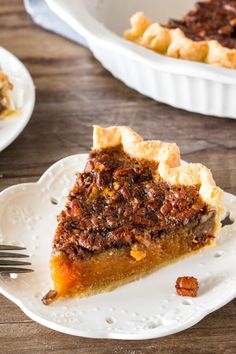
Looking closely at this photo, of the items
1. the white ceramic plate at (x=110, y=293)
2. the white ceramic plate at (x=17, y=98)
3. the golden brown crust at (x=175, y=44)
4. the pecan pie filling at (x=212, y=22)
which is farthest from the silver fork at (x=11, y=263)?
the pecan pie filling at (x=212, y=22)

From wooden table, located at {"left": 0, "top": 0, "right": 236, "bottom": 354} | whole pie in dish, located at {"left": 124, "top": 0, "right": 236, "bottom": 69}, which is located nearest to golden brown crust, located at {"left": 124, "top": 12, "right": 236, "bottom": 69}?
whole pie in dish, located at {"left": 124, "top": 0, "right": 236, "bottom": 69}

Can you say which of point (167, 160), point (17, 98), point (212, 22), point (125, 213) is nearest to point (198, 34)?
point (212, 22)

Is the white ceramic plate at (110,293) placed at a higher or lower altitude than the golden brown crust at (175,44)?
lower

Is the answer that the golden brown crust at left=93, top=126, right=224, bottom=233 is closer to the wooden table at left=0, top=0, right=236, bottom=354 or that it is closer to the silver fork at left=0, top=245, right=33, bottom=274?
the wooden table at left=0, top=0, right=236, bottom=354

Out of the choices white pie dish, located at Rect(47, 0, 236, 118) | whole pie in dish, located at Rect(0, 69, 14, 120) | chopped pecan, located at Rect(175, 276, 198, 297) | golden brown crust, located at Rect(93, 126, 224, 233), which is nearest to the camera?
chopped pecan, located at Rect(175, 276, 198, 297)

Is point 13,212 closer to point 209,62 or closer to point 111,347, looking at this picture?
point 111,347

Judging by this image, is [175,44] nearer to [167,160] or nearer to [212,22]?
[212,22]

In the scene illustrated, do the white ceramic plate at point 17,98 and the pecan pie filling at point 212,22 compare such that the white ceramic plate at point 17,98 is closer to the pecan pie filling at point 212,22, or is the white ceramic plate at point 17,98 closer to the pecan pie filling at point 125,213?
the pecan pie filling at point 125,213
